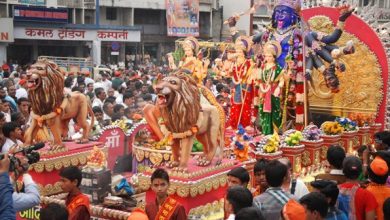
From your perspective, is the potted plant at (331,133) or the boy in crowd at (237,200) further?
the potted plant at (331,133)

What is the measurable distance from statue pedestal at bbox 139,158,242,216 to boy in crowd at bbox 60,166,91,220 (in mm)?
1265

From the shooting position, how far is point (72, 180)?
4.45 m

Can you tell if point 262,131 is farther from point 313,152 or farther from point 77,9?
point 77,9

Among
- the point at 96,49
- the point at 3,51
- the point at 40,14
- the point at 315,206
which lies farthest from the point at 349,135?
the point at 40,14

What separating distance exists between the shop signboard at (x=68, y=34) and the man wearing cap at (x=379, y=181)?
24.9 m

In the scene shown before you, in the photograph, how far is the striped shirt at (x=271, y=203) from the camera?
13.5 ft

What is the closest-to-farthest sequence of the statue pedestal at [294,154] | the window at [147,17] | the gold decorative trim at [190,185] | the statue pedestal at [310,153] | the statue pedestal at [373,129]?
the gold decorative trim at [190,185] < the statue pedestal at [294,154] < the statue pedestal at [310,153] < the statue pedestal at [373,129] < the window at [147,17]

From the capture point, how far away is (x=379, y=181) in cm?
464

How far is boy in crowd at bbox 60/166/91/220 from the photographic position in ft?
14.1

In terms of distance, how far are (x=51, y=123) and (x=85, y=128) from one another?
62cm

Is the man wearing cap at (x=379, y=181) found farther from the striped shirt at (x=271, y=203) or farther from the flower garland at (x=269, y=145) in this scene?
the flower garland at (x=269, y=145)

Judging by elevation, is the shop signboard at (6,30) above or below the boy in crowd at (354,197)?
above

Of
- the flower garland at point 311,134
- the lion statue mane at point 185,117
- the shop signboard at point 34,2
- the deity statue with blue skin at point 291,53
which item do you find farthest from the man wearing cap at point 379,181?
the shop signboard at point 34,2

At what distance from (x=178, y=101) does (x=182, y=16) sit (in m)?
27.7
